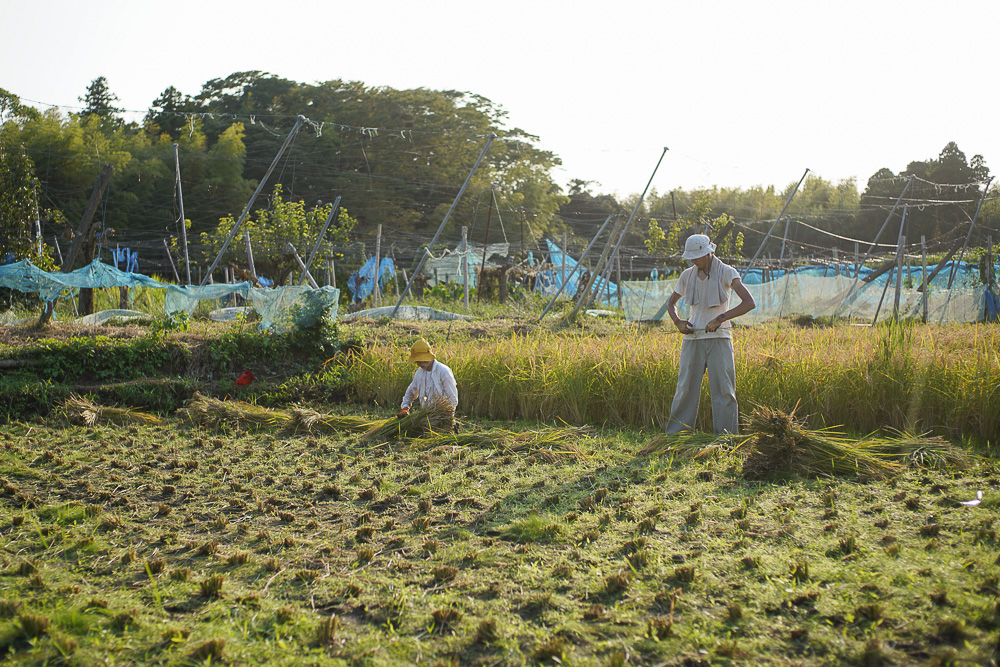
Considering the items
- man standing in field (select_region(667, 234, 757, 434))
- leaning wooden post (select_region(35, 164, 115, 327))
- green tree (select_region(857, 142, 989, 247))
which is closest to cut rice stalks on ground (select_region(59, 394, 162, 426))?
leaning wooden post (select_region(35, 164, 115, 327))

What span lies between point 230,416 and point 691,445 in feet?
13.9

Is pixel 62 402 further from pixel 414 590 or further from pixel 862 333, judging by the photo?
pixel 862 333

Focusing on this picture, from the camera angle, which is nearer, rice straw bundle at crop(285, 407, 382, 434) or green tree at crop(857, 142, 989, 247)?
rice straw bundle at crop(285, 407, 382, 434)

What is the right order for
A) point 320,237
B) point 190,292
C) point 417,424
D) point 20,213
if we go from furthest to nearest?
point 320,237 < point 20,213 < point 190,292 < point 417,424

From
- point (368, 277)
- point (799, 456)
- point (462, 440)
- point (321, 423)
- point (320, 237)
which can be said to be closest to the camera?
point (799, 456)

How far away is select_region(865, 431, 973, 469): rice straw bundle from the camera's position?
433cm

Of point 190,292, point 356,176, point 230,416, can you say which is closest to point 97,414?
point 230,416

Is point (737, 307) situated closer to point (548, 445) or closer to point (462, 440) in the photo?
point (548, 445)

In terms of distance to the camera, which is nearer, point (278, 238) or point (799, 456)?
point (799, 456)

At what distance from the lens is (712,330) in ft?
17.1

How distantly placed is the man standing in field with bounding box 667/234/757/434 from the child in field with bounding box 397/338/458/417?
187cm

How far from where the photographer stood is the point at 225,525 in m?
3.63

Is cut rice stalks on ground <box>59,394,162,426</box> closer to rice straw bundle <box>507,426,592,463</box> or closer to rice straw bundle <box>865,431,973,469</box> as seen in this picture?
rice straw bundle <box>507,426,592,463</box>

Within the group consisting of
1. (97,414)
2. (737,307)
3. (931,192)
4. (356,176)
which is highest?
(356,176)
